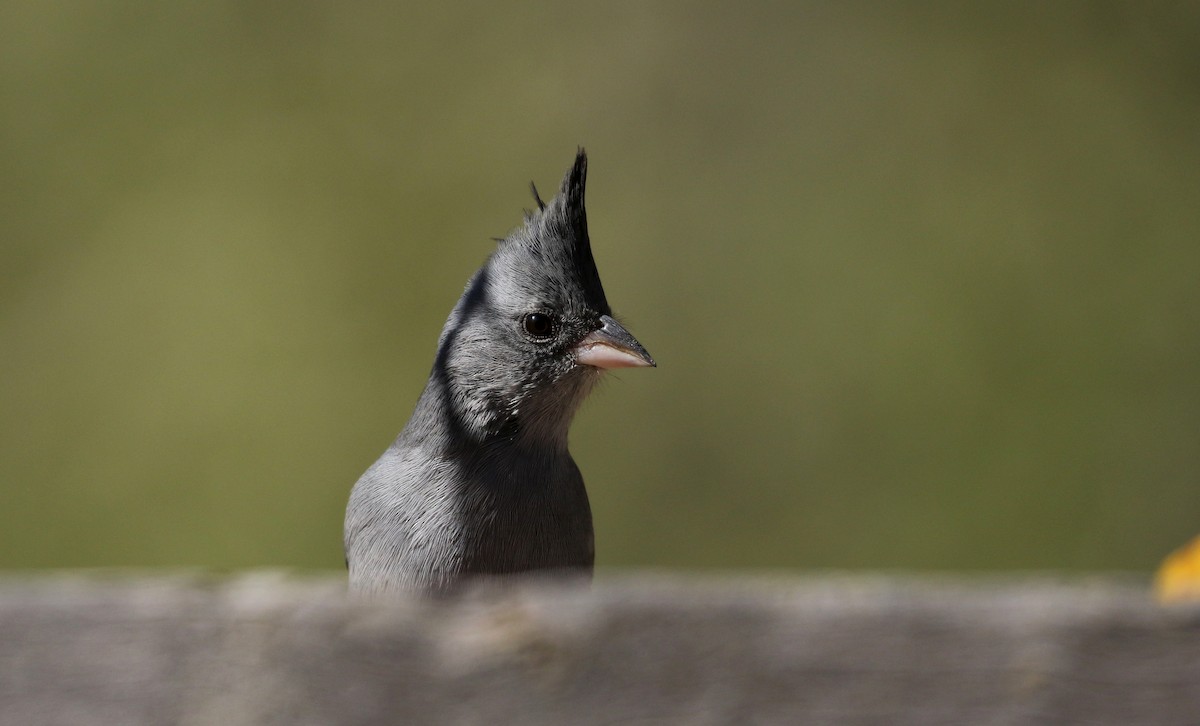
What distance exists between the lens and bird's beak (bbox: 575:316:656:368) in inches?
83.0

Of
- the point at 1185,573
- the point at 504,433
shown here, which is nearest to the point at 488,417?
the point at 504,433

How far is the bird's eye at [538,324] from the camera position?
213 centimetres

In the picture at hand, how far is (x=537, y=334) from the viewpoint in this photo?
2.14m

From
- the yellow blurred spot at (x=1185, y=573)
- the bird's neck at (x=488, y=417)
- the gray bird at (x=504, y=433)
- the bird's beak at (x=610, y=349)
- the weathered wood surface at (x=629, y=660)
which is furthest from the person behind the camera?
the bird's beak at (x=610, y=349)

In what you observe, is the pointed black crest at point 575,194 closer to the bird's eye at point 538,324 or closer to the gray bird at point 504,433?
the gray bird at point 504,433

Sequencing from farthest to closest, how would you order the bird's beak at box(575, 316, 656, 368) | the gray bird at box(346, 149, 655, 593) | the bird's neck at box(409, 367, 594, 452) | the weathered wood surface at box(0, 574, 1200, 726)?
1. the bird's beak at box(575, 316, 656, 368)
2. the bird's neck at box(409, 367, 594, 452)
3. the gray bird at box(346, 149, 655, 593)
4. the weathered wood surface at box(0, 574, 1200, 726)

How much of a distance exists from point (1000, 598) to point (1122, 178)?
407cm

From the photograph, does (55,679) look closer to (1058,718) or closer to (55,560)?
(1058,718)

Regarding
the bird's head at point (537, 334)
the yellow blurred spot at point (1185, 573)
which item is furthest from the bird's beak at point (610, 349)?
the yellow blurred spot at point (1185, 573)

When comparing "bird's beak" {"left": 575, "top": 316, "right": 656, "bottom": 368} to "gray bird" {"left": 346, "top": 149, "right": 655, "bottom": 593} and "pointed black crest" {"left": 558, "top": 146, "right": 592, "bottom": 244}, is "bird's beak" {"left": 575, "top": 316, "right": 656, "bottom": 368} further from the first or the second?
"pointed black crest" {"left": 558, "top": 146, "right": 592, "bottom": 244}

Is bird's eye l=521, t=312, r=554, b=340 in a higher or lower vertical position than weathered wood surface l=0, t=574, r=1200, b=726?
higher

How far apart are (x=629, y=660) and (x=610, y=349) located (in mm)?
1519

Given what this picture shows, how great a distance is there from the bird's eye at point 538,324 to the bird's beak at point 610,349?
0.20 ft

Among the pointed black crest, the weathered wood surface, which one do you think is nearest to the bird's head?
the pointed black crest
